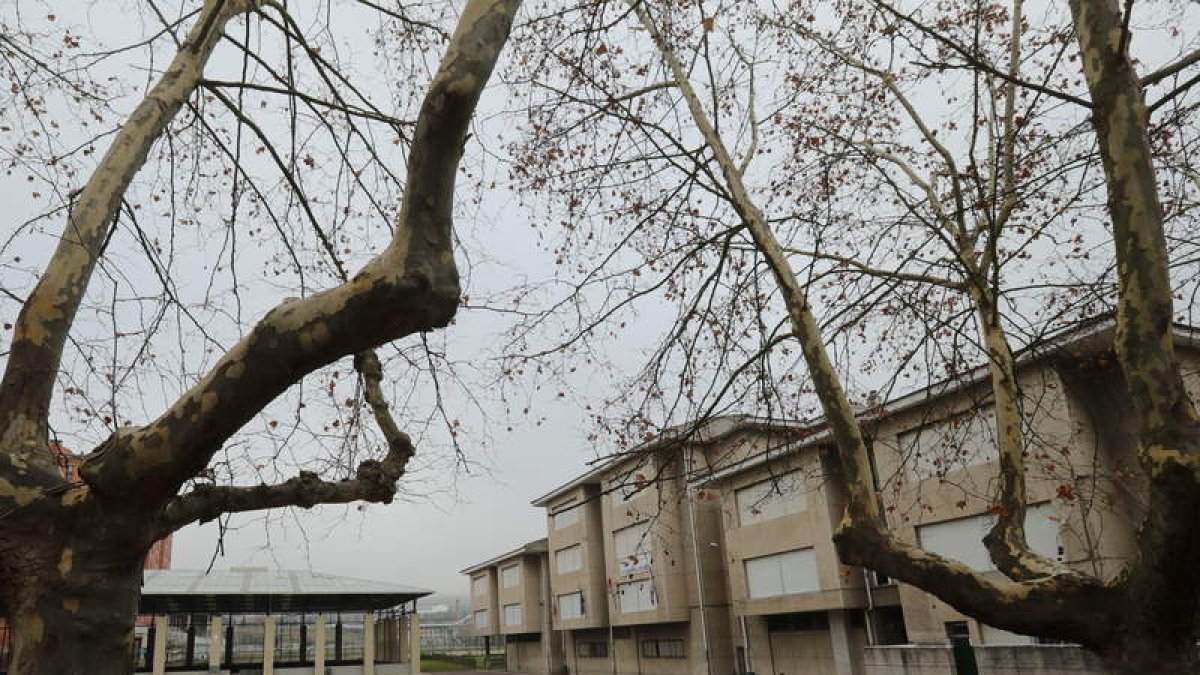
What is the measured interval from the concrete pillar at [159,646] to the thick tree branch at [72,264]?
1190 inches

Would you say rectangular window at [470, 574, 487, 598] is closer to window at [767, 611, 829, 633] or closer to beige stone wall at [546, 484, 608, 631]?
beige stone wall at [546, 484, 608, 631]

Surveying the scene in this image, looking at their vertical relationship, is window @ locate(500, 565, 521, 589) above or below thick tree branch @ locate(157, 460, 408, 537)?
above

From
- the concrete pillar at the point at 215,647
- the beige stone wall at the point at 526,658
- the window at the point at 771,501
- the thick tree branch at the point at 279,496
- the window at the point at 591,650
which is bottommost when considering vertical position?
the beige stone wall at the point at 526,658

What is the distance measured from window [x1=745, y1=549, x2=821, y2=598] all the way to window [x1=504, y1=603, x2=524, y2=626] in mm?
25270

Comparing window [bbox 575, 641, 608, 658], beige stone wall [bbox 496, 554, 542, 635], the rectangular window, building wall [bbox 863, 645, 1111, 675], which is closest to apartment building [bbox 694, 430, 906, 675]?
building wall [bbox 863, 645, 1111, 675]

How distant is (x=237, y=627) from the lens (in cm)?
3459

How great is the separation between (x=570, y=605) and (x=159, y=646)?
1854 centimetres

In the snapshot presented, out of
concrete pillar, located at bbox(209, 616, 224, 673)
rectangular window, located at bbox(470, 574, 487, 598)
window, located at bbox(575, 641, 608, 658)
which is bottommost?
window, located at bbox(575, 641, 608, 658)

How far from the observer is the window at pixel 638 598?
32.5m

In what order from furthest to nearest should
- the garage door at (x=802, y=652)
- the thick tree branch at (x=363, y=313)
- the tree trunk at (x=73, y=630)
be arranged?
the garage door at (x=802, y=652) < the tree trunk at (x=73, y=630) < the thick tree branch at (x=363, y=313)

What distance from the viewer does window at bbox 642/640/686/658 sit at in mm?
32844

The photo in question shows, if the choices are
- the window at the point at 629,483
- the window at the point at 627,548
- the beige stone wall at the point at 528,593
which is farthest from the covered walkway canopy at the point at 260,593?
the window at the point at 629,483

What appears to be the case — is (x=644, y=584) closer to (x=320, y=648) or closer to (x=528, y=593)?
(x=320, y=648)

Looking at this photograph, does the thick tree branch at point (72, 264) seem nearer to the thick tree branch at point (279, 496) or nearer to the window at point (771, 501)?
the thick tree branch at point (279, 496)
